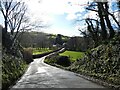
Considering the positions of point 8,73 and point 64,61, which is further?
point 64,61

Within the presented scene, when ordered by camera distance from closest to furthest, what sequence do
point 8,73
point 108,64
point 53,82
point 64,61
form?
point 8,73 → point 53,82 → point 108,64 → point 64,61

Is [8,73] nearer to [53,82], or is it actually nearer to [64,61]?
[53,82]

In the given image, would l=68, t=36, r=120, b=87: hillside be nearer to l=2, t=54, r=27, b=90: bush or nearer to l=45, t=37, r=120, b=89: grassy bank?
l=45, t=37, r=120, b=89: grassy bank

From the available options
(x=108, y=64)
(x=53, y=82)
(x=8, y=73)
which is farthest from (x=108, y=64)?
(x=8, y=73)

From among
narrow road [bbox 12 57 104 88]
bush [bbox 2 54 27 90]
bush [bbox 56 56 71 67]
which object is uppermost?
bush [bbox 2 54 27 90]

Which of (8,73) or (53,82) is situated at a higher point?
(8,73)

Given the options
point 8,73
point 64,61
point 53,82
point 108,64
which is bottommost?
point 64,61

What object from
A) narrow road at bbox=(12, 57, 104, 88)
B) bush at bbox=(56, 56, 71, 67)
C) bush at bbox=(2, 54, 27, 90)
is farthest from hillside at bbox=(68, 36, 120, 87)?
bush at bbox=(56, 56, 71, 67)

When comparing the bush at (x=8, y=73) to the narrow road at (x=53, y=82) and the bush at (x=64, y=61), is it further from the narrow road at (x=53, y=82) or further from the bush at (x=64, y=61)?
the bush at (x=64, y=61)

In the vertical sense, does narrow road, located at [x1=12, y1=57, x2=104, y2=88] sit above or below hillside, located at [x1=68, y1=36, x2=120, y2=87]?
below

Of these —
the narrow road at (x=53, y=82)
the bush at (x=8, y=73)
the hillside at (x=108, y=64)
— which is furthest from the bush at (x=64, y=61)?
the bush at (x=8, y=73)

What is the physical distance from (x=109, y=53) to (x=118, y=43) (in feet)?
4.26

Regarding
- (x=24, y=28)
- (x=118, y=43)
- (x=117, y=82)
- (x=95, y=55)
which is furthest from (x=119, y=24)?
(x=24, y=28)

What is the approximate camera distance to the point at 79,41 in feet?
444
